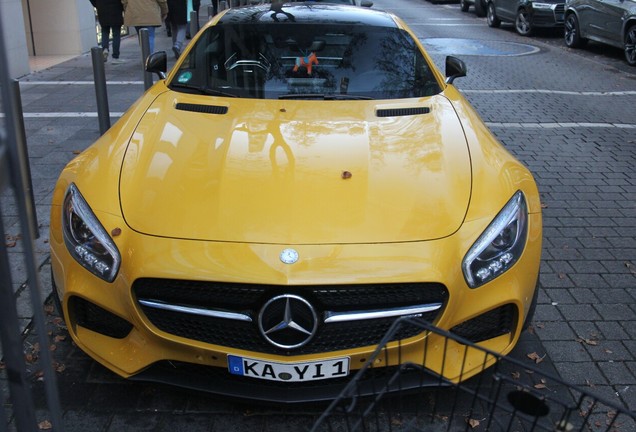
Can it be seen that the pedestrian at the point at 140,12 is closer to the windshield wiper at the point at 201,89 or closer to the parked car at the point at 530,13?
the windshield wiper at the point at 201,89

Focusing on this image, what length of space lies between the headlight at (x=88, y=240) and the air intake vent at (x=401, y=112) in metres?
1.66

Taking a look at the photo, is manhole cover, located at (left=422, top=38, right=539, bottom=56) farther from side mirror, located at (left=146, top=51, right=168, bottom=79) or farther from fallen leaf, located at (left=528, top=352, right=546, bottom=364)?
fallen leaf, located at (left=528, top=352, right=546, bottom=364)

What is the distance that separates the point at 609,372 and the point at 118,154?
102 inches

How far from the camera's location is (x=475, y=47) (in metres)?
14.8

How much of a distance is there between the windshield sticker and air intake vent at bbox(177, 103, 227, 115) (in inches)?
16.8

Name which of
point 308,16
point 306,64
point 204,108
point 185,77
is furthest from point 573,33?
point 204,108

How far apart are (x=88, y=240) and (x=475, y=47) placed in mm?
13375

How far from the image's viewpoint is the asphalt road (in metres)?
2.90

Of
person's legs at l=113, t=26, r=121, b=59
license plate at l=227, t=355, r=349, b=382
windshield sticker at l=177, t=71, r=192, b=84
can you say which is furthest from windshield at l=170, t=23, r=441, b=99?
person's legs at l=113, t=26, r=121, b=59

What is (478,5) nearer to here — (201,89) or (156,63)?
(156,63)

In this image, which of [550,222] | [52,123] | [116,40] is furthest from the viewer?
[116,40]

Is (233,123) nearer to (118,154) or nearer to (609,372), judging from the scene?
(118,154)

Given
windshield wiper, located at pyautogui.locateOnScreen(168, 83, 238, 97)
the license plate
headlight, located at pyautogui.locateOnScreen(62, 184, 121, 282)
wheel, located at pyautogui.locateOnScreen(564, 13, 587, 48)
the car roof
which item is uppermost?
the car roof

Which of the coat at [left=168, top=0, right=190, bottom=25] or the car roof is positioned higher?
the car roof
